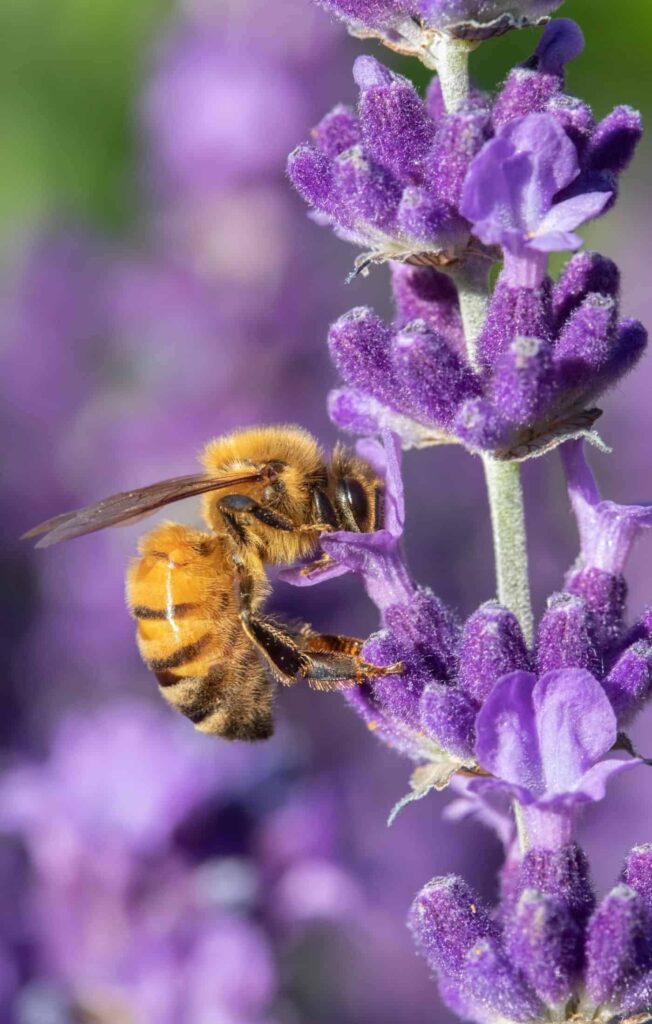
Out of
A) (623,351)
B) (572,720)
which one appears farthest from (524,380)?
(572,720)

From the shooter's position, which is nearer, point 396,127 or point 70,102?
point 396,127

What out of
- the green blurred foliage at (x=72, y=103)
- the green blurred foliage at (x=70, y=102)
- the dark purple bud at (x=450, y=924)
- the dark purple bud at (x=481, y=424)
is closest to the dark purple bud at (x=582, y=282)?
the dark purple bud at (x=481, y=424)

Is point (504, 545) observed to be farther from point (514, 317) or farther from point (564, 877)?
point (564, 877)

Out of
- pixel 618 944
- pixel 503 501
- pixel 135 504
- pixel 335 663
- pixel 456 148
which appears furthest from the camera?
pixel 135 504

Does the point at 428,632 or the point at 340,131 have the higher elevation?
the point at 340,131

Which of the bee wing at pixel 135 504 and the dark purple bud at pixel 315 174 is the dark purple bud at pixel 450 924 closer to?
the bee wing at pixel 135 504

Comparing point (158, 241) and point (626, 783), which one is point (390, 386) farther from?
point (158, 241)

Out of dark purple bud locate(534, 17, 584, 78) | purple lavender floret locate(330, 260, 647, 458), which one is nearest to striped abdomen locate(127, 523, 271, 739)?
purple lavender floret locate(330, 260, 647, 458)
